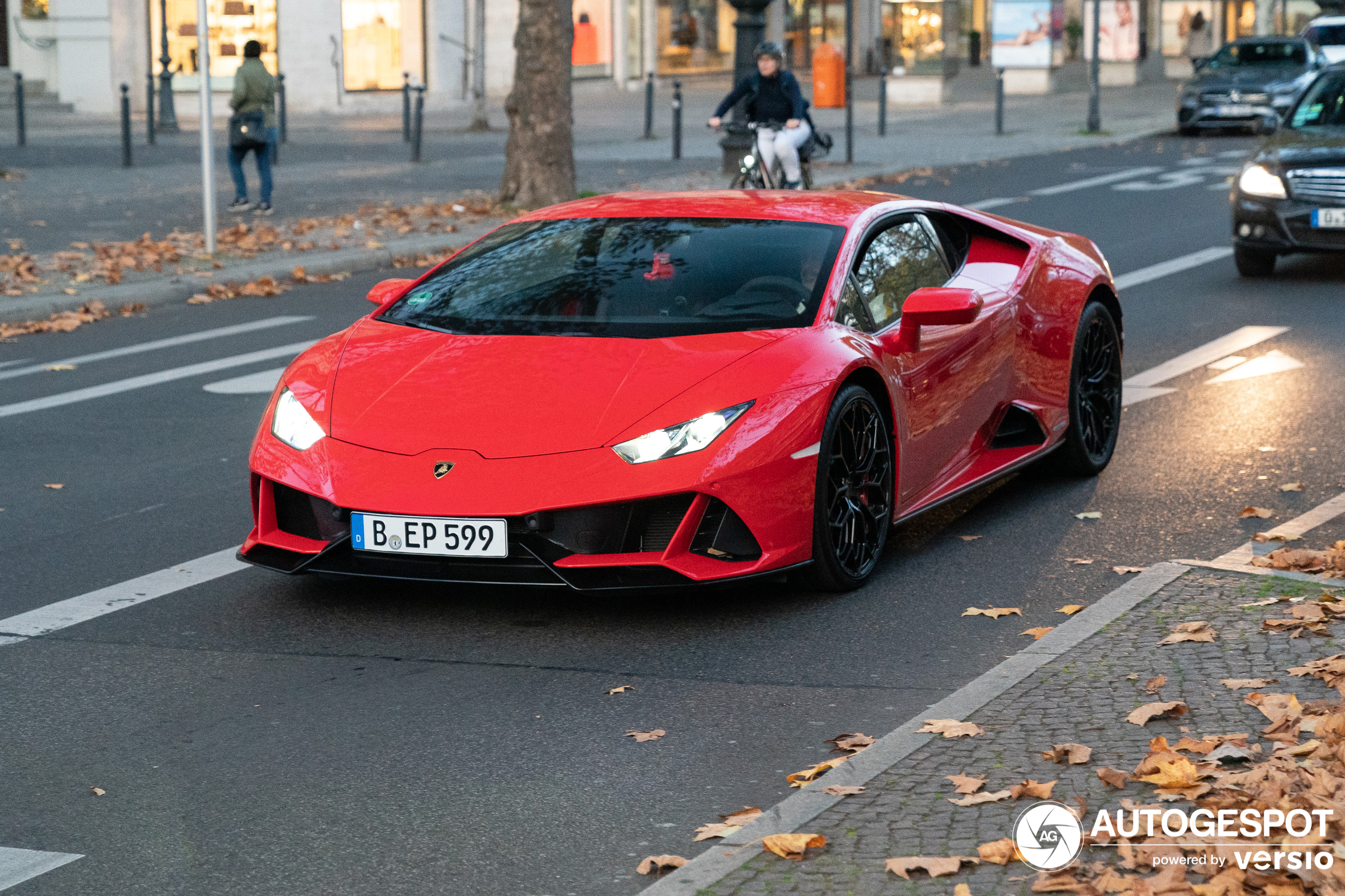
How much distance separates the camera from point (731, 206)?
271 inches

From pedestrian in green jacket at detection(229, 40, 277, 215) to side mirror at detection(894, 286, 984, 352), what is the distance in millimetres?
12700

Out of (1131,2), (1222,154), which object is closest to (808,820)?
(1222,154)

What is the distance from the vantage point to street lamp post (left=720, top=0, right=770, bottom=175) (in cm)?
2305

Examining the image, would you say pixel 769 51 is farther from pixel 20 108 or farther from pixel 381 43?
pixel 381 43

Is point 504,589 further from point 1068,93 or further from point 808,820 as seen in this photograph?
point 1068,93

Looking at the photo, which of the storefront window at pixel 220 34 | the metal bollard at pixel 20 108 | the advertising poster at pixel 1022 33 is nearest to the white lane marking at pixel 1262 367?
the metal bollard at pixel 20 108

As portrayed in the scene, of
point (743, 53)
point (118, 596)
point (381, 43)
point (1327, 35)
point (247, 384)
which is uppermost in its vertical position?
point (381, 43)

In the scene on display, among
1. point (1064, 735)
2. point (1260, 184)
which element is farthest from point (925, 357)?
point (1260, 184)

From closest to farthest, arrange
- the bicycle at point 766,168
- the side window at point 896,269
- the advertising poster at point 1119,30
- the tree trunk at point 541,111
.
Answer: the side window at point 896,269 < the bicycle at point 766,168 < the tree trunk at point 541,111 < the advertising poster at point 1119,30

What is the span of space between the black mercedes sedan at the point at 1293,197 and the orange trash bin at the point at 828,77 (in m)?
16.6

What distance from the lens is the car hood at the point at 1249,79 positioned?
30969mm

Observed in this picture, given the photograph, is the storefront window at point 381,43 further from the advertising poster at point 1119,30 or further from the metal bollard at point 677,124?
the advertising poster at point 1119,30

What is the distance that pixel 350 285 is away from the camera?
1474 centimetres

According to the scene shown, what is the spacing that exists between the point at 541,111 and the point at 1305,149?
8.00 meters
